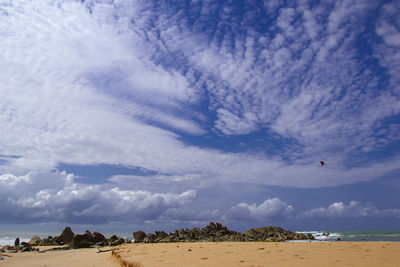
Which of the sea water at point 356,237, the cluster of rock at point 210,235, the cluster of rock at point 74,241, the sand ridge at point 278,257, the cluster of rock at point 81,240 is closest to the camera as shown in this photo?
the sand ridge at point 278,257

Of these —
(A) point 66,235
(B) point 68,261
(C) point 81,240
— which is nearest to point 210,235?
(C) point 81,240

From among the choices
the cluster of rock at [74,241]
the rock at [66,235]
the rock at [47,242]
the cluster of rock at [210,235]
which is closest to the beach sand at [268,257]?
the cluster of rock at [74,241]

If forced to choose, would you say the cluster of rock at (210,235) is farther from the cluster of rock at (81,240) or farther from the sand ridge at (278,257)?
the sand ridge at (278,257)

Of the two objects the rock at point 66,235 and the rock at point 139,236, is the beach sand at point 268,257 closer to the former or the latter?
the rock at point 139,236

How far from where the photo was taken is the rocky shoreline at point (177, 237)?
74.4 feet

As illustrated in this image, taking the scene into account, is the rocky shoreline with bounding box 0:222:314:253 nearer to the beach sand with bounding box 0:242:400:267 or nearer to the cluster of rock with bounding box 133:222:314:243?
the cluster of rock with bounding box 133:222:314:243

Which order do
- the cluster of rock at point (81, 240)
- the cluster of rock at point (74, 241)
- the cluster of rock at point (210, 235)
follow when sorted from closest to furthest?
the cluster of rock at point (74, 241) → the cluster of rock at point (81, 240) → the cluster of rock at point (210, 235)

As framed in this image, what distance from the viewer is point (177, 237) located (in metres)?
25.0

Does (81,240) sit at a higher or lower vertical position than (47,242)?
higher

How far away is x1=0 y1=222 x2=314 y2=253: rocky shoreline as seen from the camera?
22.7 m

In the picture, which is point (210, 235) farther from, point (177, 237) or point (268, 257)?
point (268, 257)

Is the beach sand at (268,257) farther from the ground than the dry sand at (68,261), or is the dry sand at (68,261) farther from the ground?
the beach sand at (268,257)

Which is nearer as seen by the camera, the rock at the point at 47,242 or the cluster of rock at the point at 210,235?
the cluster of rock at the point at 210,235

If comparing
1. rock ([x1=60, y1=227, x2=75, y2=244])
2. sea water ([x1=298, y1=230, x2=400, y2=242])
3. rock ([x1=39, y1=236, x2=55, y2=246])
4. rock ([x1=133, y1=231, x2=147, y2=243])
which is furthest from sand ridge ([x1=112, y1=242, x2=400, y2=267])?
rock ([x1=39, y1=236, x2=55, y2=246])
